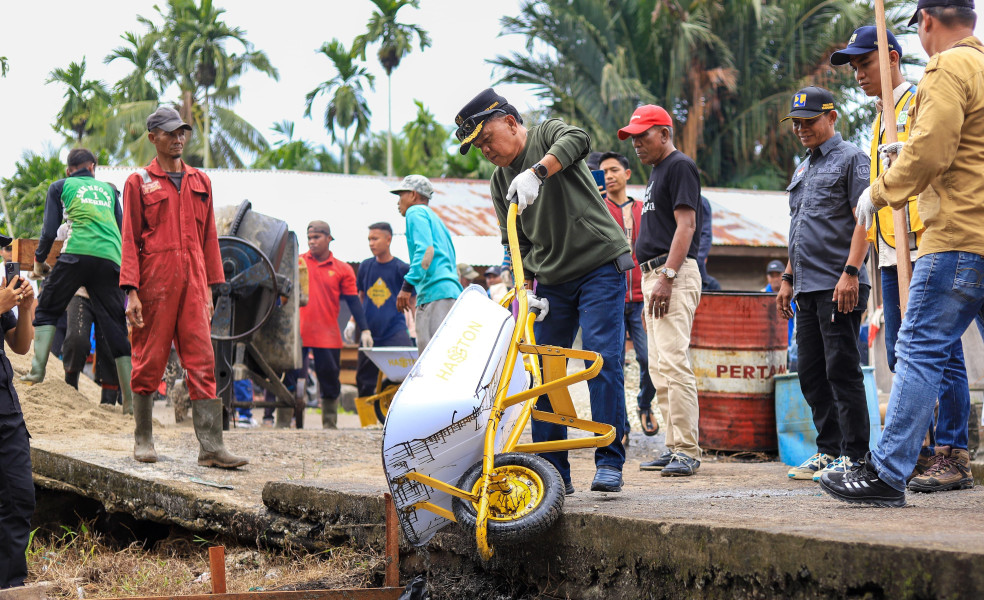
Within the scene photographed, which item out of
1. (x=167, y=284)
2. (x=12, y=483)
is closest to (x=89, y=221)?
(x=167, y=284)

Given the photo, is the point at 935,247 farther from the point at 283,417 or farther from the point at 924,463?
the point at 283,417

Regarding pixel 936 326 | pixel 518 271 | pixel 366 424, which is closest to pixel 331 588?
pixel 518 271

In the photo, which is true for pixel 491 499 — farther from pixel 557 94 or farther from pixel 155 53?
pixel 155 53

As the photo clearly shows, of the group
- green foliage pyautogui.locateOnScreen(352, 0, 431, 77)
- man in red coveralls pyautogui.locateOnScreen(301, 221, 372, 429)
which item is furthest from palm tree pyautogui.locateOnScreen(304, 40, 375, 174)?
man in red coveralls pyautogui.locateOnScreen(301, 221, 372, 429)

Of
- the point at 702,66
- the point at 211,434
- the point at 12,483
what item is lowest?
the point at 211,434

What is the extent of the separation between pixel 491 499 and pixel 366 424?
250 inches

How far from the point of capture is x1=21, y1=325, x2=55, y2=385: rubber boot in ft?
24.0

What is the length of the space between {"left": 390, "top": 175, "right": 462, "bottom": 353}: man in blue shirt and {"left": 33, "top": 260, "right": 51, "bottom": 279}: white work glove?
294cm

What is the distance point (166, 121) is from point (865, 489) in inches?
163

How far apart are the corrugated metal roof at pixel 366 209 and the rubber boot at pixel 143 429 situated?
402 inches

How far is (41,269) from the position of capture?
745cm

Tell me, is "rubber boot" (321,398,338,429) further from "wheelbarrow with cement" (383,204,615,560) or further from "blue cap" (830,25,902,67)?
"blue cap" (830,25,902,67)

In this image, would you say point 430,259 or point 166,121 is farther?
point 430,259

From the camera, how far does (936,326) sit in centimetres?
314
